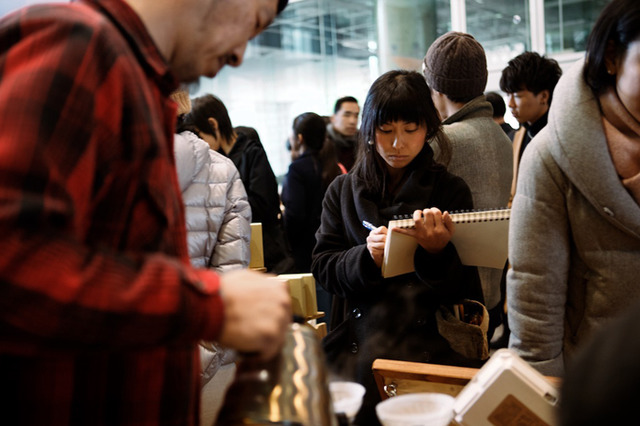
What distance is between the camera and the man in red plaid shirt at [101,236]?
0.62m

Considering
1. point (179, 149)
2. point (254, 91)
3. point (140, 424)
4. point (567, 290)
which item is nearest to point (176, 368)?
point (140, 424)

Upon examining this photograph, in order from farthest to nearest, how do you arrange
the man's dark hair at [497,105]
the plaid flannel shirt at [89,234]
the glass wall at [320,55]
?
1. the glass wall at [320,55]
2. the man's dark hair at [497,105]
3. the plaid flannel shirt at [89,234]

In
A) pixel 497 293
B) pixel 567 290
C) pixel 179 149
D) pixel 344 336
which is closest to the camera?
pixel 567 290

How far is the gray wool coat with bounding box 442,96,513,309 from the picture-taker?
2320mm

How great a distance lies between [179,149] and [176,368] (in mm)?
1514

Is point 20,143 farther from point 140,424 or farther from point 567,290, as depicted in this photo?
point 567,290

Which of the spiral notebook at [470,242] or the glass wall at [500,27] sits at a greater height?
the glass wall at [500,27]

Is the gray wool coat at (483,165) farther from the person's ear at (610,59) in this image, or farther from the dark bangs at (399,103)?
the person's ear at (610,59)

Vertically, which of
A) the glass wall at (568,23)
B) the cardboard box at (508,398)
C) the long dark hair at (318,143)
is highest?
the glass wall at (568,23)

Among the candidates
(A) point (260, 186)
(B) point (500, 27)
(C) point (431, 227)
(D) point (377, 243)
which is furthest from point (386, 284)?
(B) point (500, 27)

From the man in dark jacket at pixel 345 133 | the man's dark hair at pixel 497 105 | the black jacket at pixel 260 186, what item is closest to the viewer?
the black jacket at pixel 260 186

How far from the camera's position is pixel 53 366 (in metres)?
0.72

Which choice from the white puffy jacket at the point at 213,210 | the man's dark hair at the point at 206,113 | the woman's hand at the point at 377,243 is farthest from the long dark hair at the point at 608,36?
the man's dark hair at the point at 206,113

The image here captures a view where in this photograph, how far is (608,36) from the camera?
4.68ft
